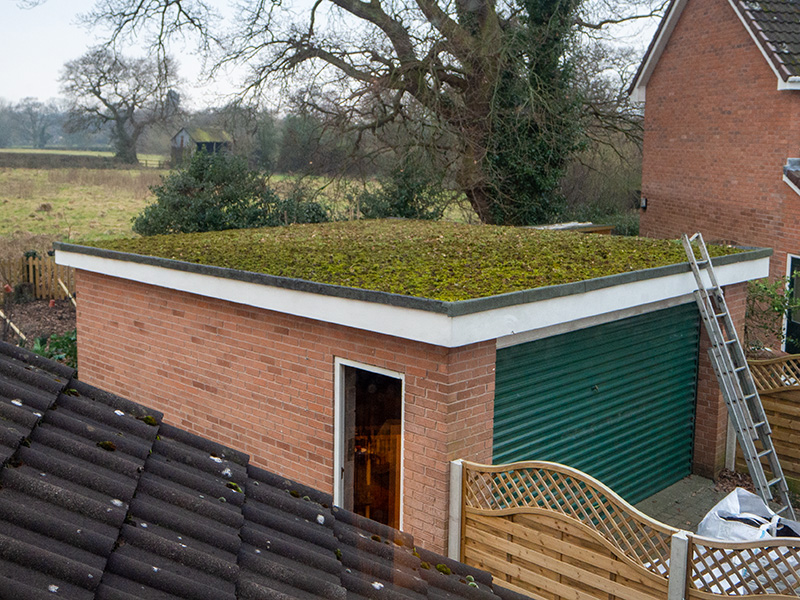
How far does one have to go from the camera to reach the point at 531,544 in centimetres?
664

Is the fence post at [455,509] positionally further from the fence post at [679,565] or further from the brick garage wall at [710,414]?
the brick garage wall at [710,414]

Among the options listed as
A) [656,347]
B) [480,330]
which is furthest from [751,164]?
[480,330]

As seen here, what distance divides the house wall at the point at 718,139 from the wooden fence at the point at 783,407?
6.28m

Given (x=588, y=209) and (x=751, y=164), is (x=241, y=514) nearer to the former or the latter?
(x=751, y=164)

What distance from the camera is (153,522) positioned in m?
2.61

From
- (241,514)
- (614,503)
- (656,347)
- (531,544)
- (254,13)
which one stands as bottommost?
(531,544)

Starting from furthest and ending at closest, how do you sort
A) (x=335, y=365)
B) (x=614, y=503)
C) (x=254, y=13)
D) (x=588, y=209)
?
1. (x=588, y=209)
2. (x=254, y=13)
3. (x=335, y=365)
4. (x=614, y=503)

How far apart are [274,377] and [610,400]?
A: 3950 millimetres

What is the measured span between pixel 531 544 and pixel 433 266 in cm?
342

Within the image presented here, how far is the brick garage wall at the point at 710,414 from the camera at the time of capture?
1027 cm

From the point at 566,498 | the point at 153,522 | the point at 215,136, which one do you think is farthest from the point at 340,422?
the point at 215,136

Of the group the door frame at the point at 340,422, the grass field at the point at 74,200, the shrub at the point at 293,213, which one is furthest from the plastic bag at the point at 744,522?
the grass field at the point at 74,200

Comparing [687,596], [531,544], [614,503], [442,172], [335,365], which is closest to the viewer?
[687,596]

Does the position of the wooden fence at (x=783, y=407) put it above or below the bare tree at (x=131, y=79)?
below
